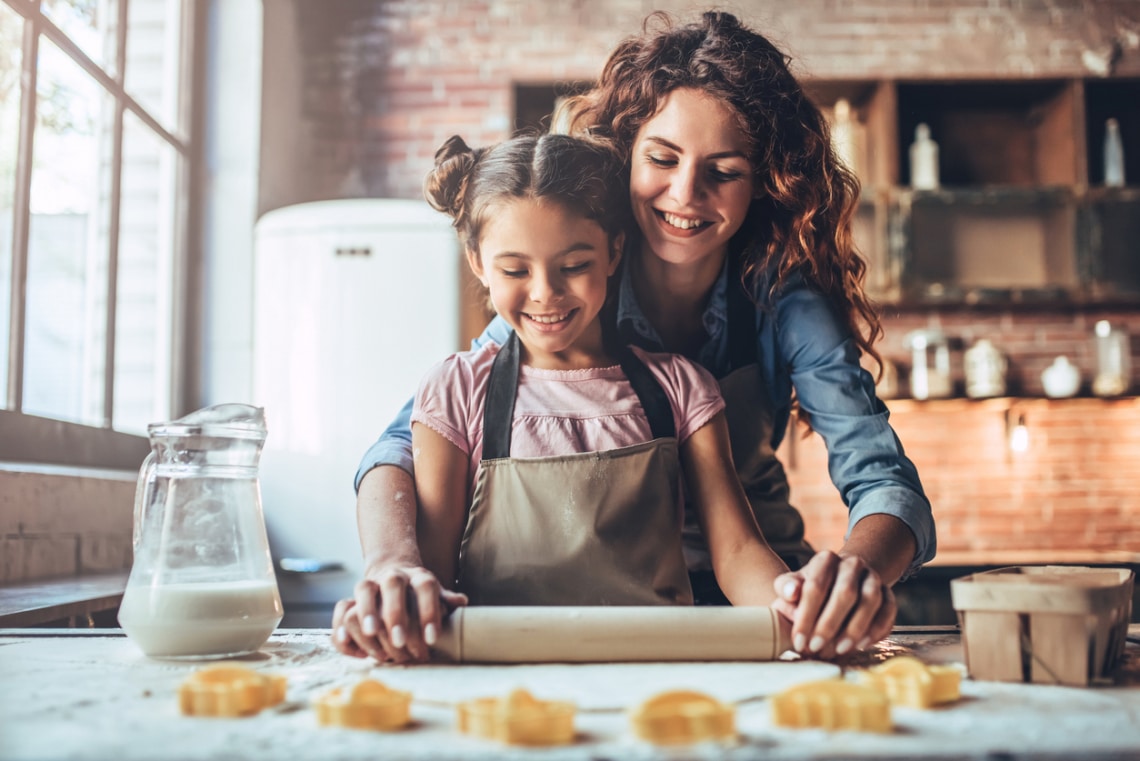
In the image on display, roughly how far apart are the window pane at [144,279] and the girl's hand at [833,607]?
2.05 m

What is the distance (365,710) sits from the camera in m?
0.59

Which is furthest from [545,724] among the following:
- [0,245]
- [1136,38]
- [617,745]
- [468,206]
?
[1136,38]

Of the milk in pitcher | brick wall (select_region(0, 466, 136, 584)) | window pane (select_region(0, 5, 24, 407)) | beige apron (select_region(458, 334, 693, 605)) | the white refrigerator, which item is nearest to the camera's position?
the milk in pitcher

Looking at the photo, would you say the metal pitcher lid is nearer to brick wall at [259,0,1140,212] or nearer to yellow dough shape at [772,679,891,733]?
yellow dough shape at [772,679,891,733]

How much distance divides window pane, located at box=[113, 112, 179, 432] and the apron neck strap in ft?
5.55

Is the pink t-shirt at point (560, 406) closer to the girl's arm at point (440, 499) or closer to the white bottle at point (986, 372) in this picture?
the girl's arm at point (440, 499)

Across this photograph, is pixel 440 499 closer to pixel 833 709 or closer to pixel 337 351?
pixel 833 709

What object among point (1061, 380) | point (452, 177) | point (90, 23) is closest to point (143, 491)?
point (452, 177)

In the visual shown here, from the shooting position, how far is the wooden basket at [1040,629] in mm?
713

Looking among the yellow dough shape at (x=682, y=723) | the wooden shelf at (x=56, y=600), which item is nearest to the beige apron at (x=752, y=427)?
the yellow dough shape at (x=682, y=723)

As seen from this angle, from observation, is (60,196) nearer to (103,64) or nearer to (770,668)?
(103,64)

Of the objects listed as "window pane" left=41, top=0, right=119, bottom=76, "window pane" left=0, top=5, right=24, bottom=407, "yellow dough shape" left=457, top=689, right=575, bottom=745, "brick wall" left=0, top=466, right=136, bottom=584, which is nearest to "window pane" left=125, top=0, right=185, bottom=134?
"window pane" left=41, top=0, right=119, bottom=76

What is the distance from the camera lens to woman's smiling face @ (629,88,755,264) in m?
1.21

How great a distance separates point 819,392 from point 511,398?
0.40m
